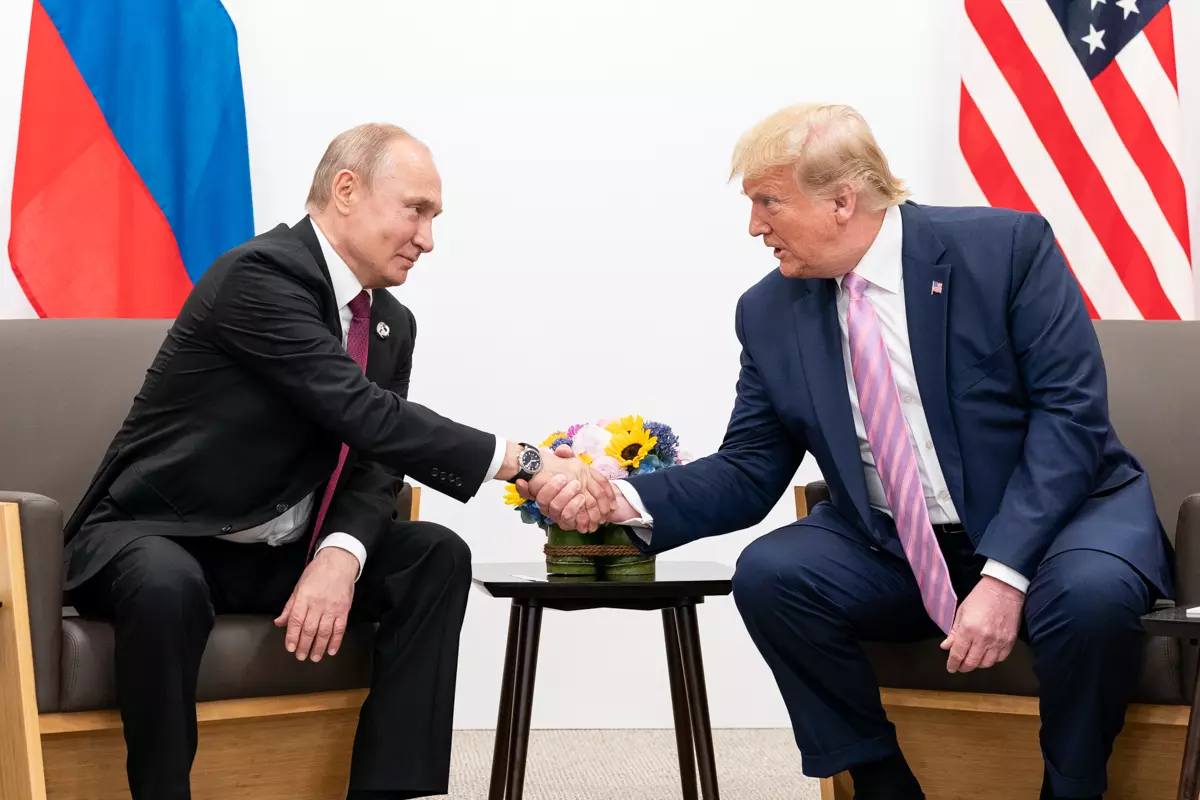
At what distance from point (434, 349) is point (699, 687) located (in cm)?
150

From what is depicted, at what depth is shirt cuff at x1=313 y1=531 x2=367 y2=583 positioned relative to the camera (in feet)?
6.81

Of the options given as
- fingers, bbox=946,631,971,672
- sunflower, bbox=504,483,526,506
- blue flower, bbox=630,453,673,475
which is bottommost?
fingers, bbox=946,631,971,672

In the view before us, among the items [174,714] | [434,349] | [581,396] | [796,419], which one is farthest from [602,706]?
[174,714]

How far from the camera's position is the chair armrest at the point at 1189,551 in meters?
1.83

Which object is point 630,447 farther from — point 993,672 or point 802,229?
point 993,672

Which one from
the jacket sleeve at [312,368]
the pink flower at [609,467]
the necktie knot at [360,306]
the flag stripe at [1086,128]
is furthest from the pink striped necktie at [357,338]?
the flag stripe at [1086,128]

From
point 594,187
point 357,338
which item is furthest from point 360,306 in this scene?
point 594,187

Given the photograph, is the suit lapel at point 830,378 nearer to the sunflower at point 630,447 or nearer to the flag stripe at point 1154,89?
the sunflower at point 630,447

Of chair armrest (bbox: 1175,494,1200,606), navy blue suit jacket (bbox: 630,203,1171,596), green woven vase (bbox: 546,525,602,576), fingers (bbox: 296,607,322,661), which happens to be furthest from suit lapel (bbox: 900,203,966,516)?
fingers (bbox: 296,607,322,661)

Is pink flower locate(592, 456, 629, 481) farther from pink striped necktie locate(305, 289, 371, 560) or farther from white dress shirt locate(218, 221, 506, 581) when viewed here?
pink striped necktie locate(305, 289, 371, 560)

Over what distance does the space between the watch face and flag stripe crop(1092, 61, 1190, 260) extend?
6.17 ft

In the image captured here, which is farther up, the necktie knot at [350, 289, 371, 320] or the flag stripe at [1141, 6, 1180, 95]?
the flag stripe at [1141, 6, 1180, 95]

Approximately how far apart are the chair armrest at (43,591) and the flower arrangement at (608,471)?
2.54 feet

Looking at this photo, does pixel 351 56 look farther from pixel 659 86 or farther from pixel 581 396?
pixel 581 396
